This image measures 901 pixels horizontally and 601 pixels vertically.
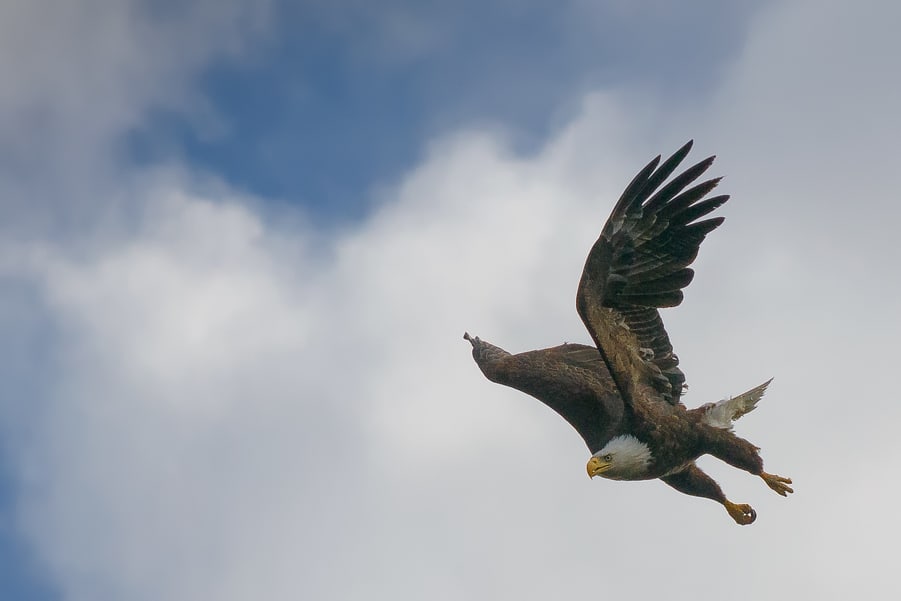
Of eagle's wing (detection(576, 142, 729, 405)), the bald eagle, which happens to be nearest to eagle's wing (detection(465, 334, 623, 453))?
the bald eagle

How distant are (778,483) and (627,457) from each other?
178cm

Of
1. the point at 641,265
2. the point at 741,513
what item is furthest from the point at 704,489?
the point at 641,265

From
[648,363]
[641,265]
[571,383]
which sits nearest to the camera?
[641,265]

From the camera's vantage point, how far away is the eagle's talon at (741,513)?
13703mm

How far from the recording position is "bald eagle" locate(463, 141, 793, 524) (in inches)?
489

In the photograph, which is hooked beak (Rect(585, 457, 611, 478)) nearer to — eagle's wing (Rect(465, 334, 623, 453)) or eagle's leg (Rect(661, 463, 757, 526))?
eagle's wing (Rect(465, 334, 623, 453))

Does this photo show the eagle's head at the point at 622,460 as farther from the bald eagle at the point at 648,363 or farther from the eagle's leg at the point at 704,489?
the eagle's leg at the point at 704,489

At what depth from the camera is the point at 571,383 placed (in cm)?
1364

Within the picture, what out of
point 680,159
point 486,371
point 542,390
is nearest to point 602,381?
point 542,390

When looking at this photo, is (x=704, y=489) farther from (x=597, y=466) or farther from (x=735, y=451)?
(x=597, y=466)

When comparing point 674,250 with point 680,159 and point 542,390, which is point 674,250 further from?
point 542,390

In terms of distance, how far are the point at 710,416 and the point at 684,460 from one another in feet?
1.62

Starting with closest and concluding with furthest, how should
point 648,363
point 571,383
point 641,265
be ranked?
point 641,265, point 648,363, point 571,383

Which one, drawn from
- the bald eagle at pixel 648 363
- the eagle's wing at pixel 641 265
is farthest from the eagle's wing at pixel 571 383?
the eagle's wing at pixel 641 265
